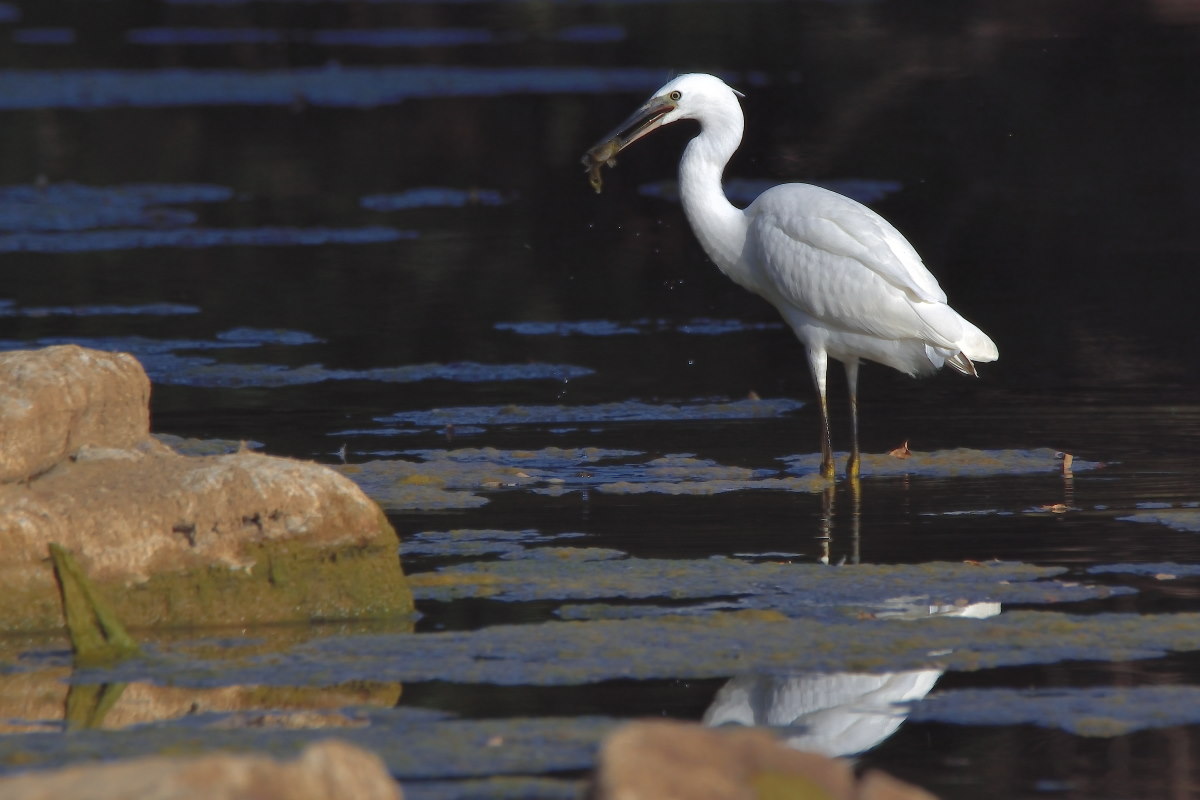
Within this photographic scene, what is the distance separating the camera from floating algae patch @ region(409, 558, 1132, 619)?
686cm

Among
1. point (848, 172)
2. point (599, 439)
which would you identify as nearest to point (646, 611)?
point (599, 439)

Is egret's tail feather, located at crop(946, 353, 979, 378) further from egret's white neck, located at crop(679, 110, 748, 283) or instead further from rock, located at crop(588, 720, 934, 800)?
rock, located at crop(588, 720, 934, 800)

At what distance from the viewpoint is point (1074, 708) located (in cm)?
566

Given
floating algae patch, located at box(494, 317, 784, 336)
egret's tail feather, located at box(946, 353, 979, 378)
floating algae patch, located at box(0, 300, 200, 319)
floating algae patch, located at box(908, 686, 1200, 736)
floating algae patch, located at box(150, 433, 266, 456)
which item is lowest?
floating algae patch, located at box(908, 686, 1200, 736)

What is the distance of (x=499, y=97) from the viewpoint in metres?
25.6

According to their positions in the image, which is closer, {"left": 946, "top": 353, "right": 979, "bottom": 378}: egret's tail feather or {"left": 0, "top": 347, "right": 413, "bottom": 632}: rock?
{"left": 0, "top": 347, "right": 413, "bottom": 632}: rock

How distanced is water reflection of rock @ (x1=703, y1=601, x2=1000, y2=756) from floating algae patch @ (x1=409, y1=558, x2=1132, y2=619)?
2.25ft

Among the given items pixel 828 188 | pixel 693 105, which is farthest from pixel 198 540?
pixel 828 188

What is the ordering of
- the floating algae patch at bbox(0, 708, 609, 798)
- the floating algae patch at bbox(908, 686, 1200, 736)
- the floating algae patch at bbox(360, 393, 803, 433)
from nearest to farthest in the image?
the floating algae patch at bbox(0, 708, 609, 798)
the floating algae patch at bbox(908, 686, 1200, 736)
the floating algae patch at bbox(360, 393, 803, 433)

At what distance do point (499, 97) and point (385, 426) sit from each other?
15.4 meters

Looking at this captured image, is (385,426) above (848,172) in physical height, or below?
below

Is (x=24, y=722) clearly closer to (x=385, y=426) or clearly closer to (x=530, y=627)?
(x=530, y=627)

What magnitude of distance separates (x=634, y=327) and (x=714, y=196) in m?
3.64

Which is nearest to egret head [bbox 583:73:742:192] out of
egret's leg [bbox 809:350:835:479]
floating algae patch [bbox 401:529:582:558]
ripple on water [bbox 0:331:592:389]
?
egret's leg [bbox 809:350:835:479]
